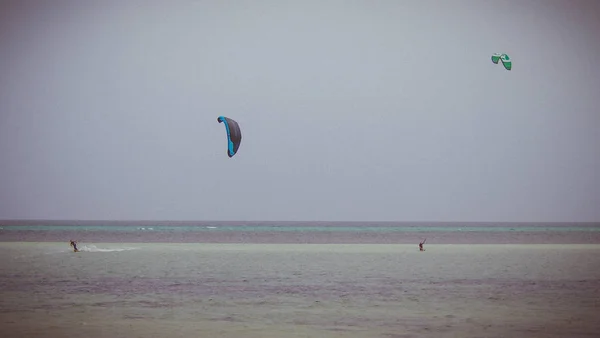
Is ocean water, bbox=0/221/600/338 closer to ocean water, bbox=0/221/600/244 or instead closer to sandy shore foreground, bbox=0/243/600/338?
sandy shore foreground, bbox=0/243/600/338

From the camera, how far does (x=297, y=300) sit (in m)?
11.1

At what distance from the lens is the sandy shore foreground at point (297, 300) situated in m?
8.45

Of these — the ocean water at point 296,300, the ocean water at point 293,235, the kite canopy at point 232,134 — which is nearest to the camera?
the ocean water at point 296,300

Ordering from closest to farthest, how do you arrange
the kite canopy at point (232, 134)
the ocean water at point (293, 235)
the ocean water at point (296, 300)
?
the ocean water at point (296, 300) < the kite canopy at point (232, 134) < the ocean water at point (293, 235)

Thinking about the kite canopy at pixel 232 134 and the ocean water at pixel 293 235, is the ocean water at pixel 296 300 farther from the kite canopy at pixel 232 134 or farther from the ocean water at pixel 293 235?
the ocean water at pixel 293 235

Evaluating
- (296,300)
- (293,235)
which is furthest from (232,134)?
(293,235)

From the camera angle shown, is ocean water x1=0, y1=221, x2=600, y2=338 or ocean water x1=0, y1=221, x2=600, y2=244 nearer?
ocean water x1=0, y1=221, x2=600, y2=338

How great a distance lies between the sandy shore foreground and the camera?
845cm

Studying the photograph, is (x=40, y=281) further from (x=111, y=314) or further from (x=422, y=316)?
(x=422, y=316)

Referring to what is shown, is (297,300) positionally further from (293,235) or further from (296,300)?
(293,235)

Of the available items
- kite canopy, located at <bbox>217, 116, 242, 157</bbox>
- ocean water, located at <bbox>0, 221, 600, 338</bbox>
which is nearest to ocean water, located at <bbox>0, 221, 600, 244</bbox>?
kite canopy, located at <bbox>217, 116, 242, 157</bbox>

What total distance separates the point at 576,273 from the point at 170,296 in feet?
30.4

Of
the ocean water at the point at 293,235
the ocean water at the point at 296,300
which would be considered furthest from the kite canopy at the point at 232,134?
the ocean water at the point at 293,235

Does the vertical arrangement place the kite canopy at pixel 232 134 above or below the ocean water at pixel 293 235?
above
